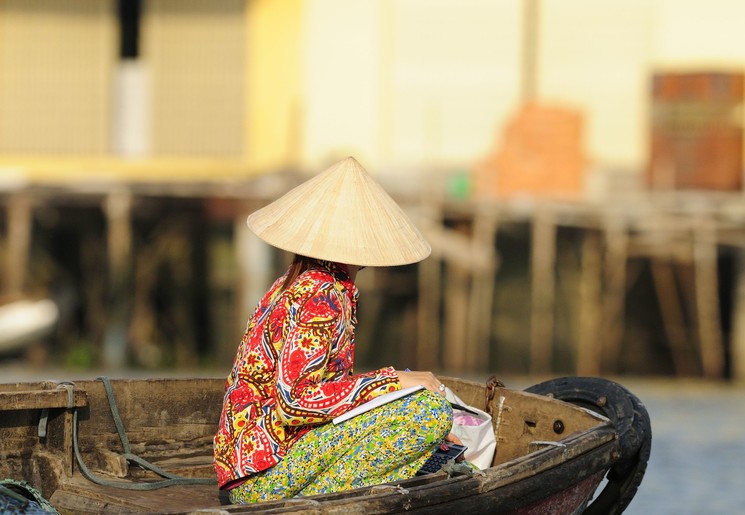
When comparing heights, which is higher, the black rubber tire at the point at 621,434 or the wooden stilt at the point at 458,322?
the black rubber tire at the point at 621,434

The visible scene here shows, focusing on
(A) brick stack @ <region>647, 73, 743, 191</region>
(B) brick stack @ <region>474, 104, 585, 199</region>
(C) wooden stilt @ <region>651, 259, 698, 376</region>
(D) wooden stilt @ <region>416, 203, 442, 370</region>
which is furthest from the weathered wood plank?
(C) wooden stilt @ <region>651, 259, 698, 376</region>

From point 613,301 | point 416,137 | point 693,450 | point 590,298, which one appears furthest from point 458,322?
point 693,450

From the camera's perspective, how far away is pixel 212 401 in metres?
5.75

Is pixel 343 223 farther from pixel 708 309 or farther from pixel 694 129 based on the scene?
pixel 708 309

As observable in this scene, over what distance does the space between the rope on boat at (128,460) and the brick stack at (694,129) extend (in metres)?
12.1

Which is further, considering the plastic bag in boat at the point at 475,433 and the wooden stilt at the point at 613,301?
the wooden stilt at the point at 613,301

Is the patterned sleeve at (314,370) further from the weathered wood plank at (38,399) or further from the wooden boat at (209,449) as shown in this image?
the weathered wood plank at (38,399)

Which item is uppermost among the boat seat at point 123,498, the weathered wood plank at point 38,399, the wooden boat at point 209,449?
the weathered wood plank at point 38,399

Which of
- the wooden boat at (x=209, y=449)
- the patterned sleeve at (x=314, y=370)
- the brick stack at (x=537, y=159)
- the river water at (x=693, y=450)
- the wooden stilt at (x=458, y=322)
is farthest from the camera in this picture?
the wooden stilt at (x=458, y=322)

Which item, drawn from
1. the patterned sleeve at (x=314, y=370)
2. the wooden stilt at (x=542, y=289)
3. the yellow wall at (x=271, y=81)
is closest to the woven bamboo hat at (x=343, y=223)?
the patterned sleeve at (x=314, y=370)

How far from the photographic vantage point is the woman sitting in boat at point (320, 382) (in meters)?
4.36

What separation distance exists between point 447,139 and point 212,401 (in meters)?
11.4

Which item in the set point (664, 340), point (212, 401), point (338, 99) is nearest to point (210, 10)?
point (338, 99)

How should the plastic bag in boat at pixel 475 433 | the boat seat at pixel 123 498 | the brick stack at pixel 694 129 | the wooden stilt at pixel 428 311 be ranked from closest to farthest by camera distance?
the boat seat at pixel 123 498
the plastic bag in boat at pixel 475 433
the brick stack at pixel 694 129
the wooden stilt at pixel 428 311
